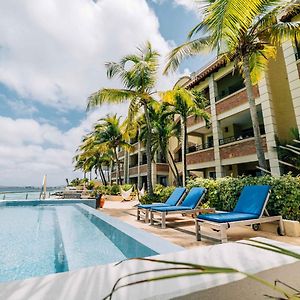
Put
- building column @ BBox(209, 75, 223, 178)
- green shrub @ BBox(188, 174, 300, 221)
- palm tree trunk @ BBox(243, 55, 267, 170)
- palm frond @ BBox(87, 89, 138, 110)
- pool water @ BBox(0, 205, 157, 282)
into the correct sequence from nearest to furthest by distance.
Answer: pool water @ BBox(0, 205, 157, 282), green shrub @ BBox(188, 174, 300, 221), palm tree trunk @ BBox(243, 55, 267, 170), palm frond @ BBox(87, 89, 138, 110), building column @ BBox(209, 75, 223, 178)

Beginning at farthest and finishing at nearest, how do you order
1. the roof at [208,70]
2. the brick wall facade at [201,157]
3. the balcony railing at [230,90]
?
the balcony railing at [230,90] → the brick wall facade at [201,157] → the roof at [208,70]

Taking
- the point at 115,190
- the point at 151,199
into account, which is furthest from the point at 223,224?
the point at 115,190

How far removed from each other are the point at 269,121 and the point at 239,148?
2375 millimetres

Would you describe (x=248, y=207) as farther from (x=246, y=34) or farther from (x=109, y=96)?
(x=109, y=96)

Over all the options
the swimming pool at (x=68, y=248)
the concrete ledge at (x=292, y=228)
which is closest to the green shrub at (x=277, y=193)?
the concrete ledge at (x=292, y=228)

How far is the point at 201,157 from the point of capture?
1706 cm

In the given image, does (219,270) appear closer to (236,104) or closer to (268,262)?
(268,262)

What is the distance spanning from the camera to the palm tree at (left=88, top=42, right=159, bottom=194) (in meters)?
12.2

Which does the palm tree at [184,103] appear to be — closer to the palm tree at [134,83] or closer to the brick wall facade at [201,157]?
the palm tree at [134,83]

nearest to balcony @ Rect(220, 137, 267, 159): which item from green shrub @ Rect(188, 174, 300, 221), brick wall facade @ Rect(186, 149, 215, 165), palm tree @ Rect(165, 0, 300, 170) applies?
brick wall facade @ Rect(186, 149, 215, 165)

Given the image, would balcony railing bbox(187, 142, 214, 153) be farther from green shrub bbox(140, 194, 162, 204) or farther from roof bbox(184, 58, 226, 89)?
green shrub bbox(140, 194, 162, 204)

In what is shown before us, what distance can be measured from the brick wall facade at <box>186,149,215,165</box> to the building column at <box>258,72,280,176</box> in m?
4.36

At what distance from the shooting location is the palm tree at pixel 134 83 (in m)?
12.2

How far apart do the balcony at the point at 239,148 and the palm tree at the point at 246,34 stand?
394cm
